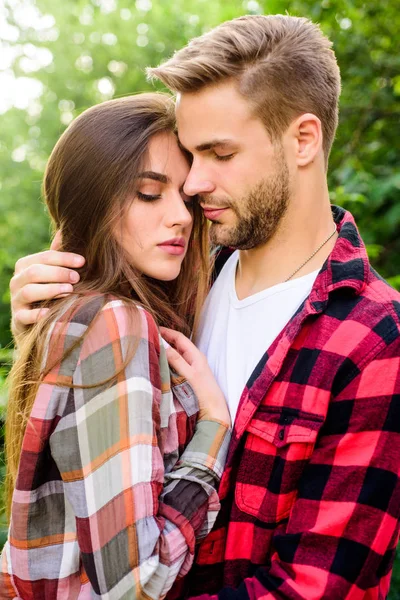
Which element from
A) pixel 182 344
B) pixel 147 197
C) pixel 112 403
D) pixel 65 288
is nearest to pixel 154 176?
pixel 147 197

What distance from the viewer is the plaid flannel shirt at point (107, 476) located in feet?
5.68

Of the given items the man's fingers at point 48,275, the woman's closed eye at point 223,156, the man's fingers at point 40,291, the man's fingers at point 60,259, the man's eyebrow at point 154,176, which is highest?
the woman's closed eye at point 223,156

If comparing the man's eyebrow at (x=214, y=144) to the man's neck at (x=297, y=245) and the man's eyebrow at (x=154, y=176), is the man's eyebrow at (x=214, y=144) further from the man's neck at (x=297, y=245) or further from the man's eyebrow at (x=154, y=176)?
the man's neck at (x=297, y=245)

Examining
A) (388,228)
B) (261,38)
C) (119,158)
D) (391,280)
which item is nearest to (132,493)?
(119,158)

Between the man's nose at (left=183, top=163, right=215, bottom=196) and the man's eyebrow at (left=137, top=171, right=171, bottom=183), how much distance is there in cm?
8

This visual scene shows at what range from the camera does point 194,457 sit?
1.99 metres

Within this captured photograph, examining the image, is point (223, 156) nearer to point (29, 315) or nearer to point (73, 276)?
point (73, 276)

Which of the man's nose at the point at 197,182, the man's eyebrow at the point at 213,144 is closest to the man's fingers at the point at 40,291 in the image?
the man's nose at the point at 197,182

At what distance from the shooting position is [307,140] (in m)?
2.33

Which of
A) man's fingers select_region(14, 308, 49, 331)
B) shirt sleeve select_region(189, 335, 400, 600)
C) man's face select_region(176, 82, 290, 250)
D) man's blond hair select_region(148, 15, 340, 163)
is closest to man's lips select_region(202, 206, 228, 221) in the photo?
man's face select_region(176, 82, 290, 250)

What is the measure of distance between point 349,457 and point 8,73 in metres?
18.9

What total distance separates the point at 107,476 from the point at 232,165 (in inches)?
46.5

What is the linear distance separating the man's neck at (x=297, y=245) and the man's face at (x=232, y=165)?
2.4 inches

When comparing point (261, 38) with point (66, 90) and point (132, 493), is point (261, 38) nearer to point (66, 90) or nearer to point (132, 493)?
point (132, 493)
